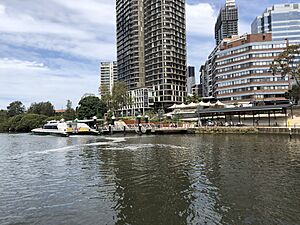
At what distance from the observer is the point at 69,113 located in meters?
173

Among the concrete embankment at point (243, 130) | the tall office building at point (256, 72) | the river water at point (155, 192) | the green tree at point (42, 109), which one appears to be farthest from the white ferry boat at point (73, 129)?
the green tree at point (42, 109)

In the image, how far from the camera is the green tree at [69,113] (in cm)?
16138

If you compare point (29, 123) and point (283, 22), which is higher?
point (283, 22)

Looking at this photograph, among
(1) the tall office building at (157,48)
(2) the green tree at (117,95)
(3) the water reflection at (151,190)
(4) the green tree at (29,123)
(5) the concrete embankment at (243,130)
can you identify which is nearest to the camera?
(3) the water reflection at (151,190)

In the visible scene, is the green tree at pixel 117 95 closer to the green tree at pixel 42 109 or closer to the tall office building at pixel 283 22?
the green tree at pixel 42 109

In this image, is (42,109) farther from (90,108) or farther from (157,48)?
(157,48)

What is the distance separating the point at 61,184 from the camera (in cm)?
2256

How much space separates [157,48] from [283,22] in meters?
69.0

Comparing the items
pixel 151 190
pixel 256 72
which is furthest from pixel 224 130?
pixel 151 190

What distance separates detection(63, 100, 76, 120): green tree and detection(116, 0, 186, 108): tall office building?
36.6 m

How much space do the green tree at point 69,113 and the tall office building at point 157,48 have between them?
36595mm

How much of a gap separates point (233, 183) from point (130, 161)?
13.4 m

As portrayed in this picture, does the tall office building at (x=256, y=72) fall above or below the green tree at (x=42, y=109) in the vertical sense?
above

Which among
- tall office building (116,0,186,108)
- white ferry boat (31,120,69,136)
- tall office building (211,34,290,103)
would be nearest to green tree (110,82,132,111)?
tall office building (116,0,186,108)
